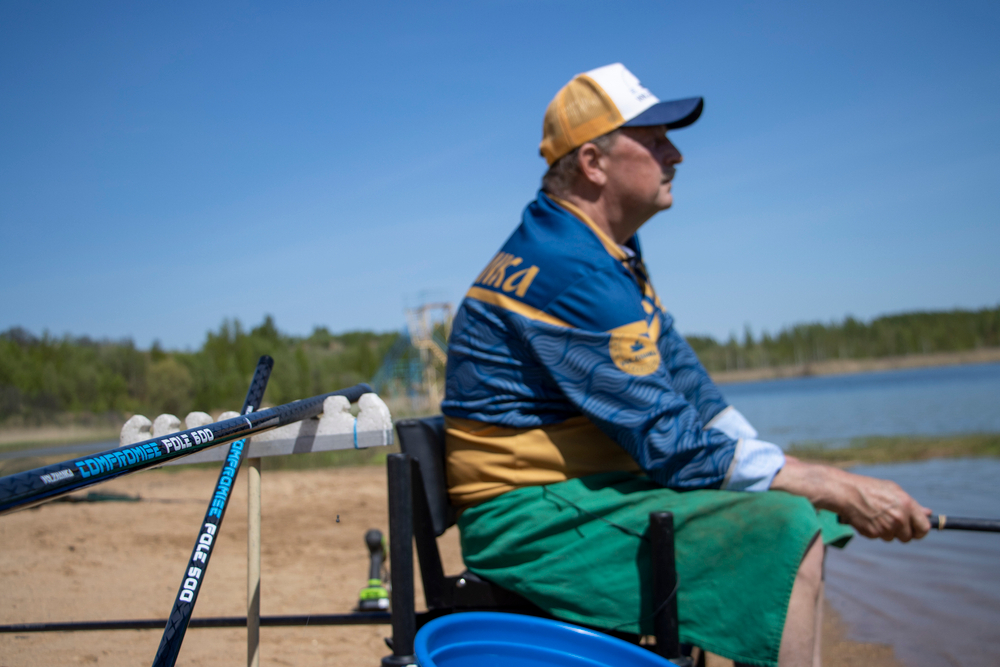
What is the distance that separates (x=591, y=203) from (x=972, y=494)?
820 centimetres

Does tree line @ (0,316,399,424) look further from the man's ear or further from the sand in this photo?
the man's ear

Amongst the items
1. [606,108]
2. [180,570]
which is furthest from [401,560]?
[180,570]

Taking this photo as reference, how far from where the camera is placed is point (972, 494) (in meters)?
8.05

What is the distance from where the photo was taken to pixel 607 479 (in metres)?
1.78

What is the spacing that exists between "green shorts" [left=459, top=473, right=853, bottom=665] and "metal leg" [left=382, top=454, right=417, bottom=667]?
27 centimetres

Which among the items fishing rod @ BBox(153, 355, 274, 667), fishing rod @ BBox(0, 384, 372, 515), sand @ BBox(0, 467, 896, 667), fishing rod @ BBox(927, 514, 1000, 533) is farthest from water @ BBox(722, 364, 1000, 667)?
fishing rod @ BBox(0, 384, 372, 515)

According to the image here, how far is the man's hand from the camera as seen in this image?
5.45ft

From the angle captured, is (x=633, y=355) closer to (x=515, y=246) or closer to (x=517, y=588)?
(x=515, y=246)

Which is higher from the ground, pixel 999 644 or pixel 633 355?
pixel 633 355

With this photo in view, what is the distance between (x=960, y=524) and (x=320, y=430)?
64.5 inches

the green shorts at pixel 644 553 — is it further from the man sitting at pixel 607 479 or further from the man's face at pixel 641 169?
the man's face at pixel 641 169

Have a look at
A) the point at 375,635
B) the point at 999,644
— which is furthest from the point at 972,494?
the point at 375,635

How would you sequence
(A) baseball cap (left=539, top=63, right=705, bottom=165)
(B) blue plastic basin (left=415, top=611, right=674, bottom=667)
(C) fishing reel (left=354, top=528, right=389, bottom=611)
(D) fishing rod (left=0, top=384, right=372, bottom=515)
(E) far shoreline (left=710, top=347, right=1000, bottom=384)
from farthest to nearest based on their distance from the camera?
(E) far shoreline (left=710, top=347, right=1000, bottom=384), (C) fishing reel (left=354, top=528, right=389, bottom=611), (A) baseball cap (left=539, top=63, right=705, bottom=165), (B) blue plastic basin (left=415, top=611, right=674, bottom=667), (D) fishing rod (left=0, top=384, right=372, bottom=515)

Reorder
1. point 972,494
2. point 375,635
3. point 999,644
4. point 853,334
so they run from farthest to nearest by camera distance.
Answer: point 853,334, point 972,494, point 999,644, point 375,635
